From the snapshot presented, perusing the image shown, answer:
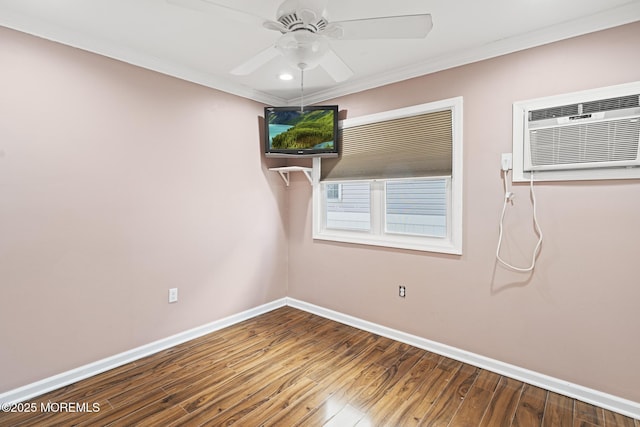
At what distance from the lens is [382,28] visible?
61.9 inches

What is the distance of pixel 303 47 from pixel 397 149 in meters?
1.58

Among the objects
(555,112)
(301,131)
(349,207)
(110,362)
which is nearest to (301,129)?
(301,131)

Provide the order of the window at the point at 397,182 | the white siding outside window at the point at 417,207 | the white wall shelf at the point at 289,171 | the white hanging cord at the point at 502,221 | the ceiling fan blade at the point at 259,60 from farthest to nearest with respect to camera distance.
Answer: the white wall shelf at the point at 289,171
the white siding outside window at the point at 417,207
the window at the point at 397,182
the white hanging cord at the point at 502,221
the ceiling fan blade at the point at 259,60

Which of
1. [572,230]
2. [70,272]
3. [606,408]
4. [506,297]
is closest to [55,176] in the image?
[70,272]

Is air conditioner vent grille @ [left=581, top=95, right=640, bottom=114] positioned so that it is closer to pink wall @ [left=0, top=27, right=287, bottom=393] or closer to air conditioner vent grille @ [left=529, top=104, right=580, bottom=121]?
air conditioner vent grille @ [left=529, top=104, right=580, bottom=121]

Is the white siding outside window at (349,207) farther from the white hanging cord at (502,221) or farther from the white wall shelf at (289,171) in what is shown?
the white hanging cord at (502,221)

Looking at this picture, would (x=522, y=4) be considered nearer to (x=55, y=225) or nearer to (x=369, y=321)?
(x=369, y=321)

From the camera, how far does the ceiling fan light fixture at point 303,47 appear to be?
1562mm

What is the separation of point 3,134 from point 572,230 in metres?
3.69

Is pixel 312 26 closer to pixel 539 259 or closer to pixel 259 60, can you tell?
pixel 259 60

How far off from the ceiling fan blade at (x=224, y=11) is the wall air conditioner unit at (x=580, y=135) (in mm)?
1830

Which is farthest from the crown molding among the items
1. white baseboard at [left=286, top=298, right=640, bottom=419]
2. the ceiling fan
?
white baseboard at [left=286, top=298, right=640, bottom=419]

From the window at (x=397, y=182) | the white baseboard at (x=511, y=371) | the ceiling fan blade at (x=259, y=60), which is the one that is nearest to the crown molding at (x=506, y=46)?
the window at (x=397, y=182)

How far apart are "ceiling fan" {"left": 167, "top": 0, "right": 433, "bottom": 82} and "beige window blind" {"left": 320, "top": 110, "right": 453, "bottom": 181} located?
123cm
